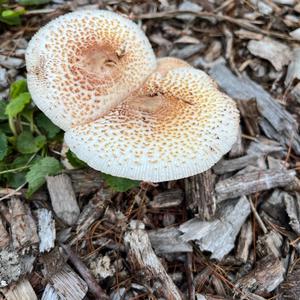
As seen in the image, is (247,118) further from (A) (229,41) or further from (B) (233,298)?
(B) (233,298)

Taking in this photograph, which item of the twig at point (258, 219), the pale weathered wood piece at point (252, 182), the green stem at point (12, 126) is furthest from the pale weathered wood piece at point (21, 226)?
the twig at point (258, 219)

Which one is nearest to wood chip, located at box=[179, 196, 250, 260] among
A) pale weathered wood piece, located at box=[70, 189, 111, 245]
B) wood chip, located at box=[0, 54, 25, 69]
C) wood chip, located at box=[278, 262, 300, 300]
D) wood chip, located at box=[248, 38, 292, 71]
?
wood chip, located at box=[278, 262, 300, 300]

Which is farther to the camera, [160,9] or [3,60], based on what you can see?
[160,9]

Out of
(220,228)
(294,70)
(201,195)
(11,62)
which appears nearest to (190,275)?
(220,228)

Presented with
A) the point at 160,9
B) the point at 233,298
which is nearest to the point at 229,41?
the point at 160,9

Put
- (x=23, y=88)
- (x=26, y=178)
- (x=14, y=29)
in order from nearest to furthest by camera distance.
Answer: (x=26, y=178)
(x=23, y=88)
(x=14, y=29)

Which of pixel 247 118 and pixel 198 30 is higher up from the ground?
pixel 198 30

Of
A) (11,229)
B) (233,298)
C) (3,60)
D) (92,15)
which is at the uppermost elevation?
(92,15)

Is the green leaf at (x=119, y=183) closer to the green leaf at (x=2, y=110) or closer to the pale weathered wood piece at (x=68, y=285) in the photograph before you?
the pale weathered wood piece at (x=68, y=285)
